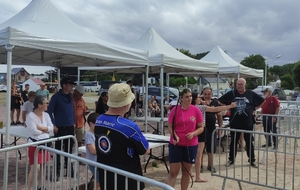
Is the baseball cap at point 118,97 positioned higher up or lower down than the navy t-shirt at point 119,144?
higher up

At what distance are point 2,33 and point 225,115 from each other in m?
6.53

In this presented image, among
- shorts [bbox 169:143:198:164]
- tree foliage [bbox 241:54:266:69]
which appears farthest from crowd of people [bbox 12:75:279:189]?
tree foliage [bbox 241:54:266:69]

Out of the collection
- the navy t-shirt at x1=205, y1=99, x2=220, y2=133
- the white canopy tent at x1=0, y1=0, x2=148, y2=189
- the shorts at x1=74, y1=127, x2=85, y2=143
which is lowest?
the shorts at x1=74, y1=127, x2=85, y2=143

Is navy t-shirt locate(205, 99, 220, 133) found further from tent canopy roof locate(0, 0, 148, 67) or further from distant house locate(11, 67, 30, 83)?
distant house locate(11, 67, 30, 83)

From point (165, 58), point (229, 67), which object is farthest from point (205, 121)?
point (229, 67)

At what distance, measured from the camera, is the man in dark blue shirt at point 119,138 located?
243 cm

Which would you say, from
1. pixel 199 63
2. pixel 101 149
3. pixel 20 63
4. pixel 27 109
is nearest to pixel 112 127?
pixel 101 149

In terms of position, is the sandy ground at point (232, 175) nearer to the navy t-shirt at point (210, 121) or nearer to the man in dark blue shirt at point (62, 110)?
the navy t-shirt at point (210, 121)

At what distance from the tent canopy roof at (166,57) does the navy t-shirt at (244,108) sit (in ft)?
7.23

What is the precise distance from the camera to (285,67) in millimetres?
97938

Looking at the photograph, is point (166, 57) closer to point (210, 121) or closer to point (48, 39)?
point (210, 121)

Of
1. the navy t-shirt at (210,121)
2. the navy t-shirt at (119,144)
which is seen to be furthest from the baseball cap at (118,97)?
the navy t-shirt at (210,121)

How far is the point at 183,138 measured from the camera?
4.29 m

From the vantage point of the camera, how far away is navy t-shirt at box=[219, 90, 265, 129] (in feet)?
20.1
